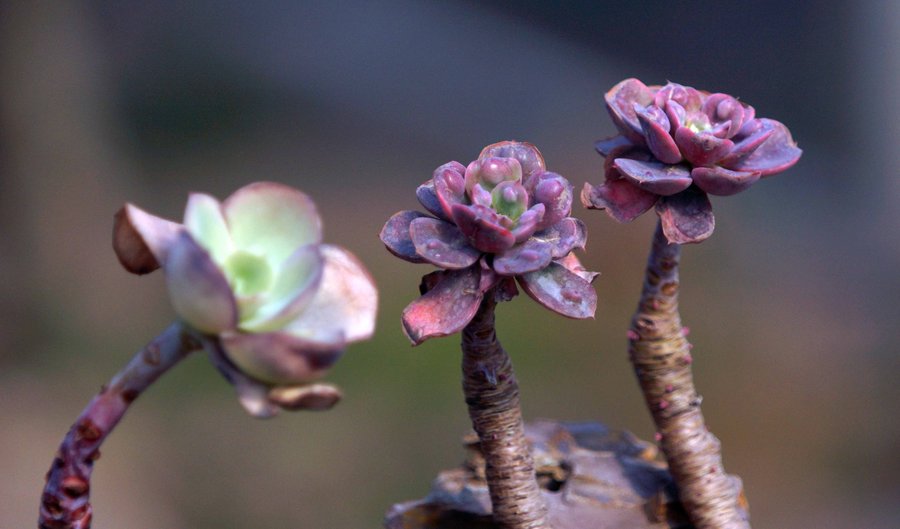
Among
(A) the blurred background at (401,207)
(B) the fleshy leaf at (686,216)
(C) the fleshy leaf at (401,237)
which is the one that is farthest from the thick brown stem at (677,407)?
(A) the blurred background at (401,207)

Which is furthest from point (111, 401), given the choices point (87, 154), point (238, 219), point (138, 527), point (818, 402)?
point (87, 154)

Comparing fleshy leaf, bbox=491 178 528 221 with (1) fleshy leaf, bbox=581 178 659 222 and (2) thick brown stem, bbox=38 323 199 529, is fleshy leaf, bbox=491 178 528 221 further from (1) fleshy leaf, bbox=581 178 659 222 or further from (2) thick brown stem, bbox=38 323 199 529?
(2) thick brown stem, bbox=38 323 199 529

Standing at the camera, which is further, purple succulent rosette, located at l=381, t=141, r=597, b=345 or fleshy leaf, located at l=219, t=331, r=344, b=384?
purple succulent rosette, located at l=381, t=141, r=597, b=345

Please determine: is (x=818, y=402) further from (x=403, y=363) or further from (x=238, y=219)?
(x=238, y=219)

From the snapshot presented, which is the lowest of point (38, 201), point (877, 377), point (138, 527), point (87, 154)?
point (138, 527)

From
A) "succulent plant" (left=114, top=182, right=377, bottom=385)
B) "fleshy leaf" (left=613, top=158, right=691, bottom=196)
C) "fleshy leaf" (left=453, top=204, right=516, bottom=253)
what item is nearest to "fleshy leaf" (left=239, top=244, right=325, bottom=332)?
"succulent plant" (left=114, top=182, right=377, bottom=385)

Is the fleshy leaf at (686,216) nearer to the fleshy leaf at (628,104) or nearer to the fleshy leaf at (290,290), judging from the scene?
the fleshy leaf at (628,104)

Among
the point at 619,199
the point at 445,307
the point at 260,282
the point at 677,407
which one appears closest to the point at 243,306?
the point at 260,282
